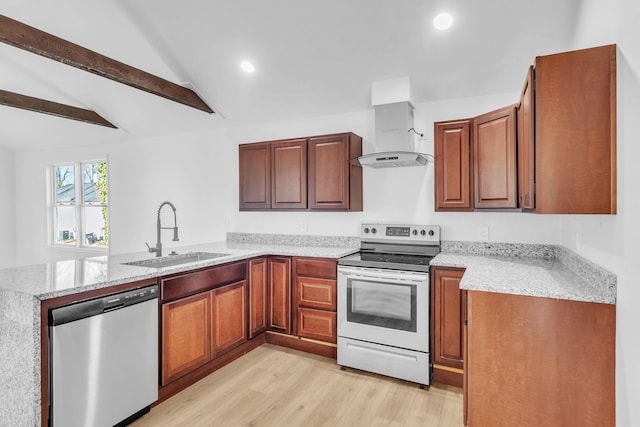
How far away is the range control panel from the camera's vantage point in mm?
3230

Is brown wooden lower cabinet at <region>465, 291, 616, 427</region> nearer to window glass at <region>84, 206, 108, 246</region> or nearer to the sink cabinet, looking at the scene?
the sink cabinet

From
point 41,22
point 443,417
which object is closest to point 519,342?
point 443,417

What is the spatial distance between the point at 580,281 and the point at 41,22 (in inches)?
178

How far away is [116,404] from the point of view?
2.04 m

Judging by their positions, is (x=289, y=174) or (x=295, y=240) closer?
(x=289, y=174)

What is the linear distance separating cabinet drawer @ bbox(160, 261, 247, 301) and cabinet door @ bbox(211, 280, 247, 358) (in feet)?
0.22

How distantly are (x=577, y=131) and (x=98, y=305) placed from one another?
265 cm

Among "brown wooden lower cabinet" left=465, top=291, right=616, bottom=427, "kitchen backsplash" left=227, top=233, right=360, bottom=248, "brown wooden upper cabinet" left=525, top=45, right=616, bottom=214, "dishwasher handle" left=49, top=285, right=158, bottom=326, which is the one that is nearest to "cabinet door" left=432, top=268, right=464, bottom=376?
"brown wooden lower cabinet" left=465, top=291, right=616, bottom=427

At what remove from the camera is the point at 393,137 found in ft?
10.2

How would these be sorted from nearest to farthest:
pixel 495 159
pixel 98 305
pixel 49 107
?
pixel 98 305, pixel 495 159, pixel 49 107

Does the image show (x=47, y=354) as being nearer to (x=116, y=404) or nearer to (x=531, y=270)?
(x=116, y=404)

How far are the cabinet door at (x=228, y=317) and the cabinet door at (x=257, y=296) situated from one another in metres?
0.09

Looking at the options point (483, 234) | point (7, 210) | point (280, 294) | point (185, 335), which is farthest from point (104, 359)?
point (7, 210)

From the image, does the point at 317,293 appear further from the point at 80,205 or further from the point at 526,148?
the point at 80,205
